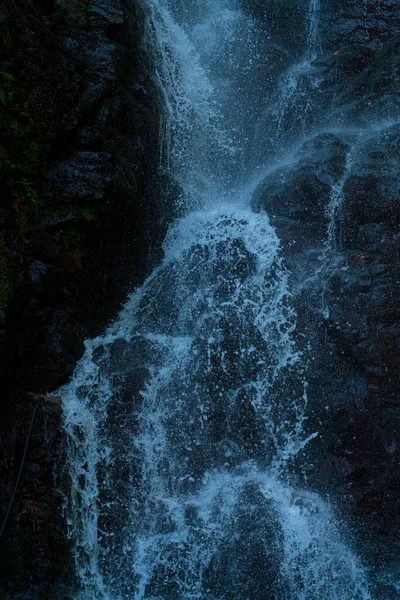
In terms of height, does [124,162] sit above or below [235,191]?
below

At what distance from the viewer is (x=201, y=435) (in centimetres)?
615

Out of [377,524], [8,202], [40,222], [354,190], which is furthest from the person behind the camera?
[354,190]

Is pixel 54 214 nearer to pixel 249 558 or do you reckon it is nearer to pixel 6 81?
pixel 6 81

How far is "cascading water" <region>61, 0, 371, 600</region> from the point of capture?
545cm

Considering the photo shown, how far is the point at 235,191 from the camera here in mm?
8305

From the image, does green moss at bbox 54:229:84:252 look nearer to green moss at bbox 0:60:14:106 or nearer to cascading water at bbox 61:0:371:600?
cascading water at bbox 61:0:371:600

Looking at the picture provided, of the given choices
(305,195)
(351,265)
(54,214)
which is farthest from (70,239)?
(351,265)

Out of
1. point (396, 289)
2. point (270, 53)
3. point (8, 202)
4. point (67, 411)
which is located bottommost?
point (67, 411)

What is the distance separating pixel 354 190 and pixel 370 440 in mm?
3344

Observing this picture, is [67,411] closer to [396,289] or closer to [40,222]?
[40,222]

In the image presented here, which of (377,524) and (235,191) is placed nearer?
(377,524)

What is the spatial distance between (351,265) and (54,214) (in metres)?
3.79

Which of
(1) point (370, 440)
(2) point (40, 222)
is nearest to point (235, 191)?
(2) point (40, 222)

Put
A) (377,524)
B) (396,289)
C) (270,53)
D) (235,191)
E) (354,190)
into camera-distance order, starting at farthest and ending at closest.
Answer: (270,53) → (235,191) → (354,190) → (396,289) → (377,524)
